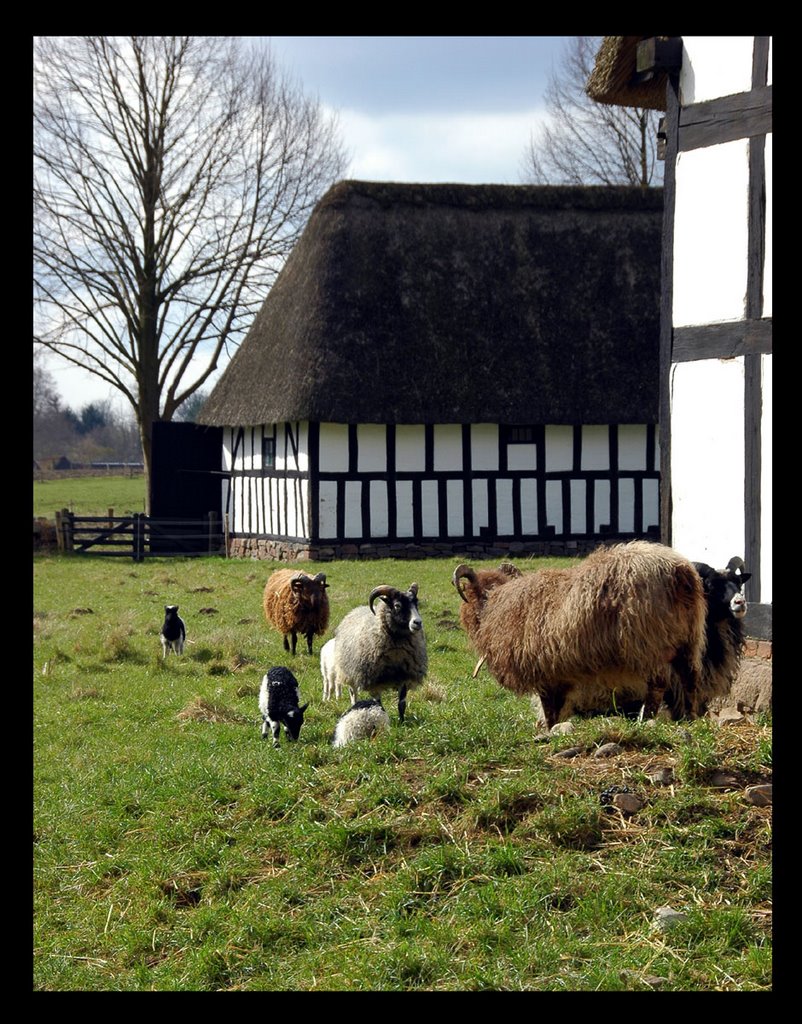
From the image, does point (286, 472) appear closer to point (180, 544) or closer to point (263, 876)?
point (180, 544)

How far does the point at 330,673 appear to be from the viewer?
10.1m

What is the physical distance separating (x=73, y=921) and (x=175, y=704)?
15.4 feet

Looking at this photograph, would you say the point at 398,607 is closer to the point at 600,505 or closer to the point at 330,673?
the point at 330,673

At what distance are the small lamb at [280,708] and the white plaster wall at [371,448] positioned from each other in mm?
15408

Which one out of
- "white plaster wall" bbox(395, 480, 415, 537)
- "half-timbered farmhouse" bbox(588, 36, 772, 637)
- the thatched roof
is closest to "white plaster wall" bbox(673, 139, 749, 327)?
"half-timbered farmhouse" bbox(588, 36, 772, 637)

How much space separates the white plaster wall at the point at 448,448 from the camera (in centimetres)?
2416

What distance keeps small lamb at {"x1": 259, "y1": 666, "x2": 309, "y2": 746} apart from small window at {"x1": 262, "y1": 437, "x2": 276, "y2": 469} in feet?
57.1

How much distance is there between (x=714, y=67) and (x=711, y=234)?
1.37 m

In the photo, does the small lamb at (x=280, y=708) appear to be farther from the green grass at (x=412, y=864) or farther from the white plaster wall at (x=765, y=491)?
the white plaster wall at (x=765, y=491)

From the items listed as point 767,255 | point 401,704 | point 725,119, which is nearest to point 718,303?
point 767,255

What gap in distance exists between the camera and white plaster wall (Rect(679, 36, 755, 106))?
352 inches

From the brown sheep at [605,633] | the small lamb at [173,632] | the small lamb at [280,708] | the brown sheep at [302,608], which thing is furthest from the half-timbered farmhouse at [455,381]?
the brown sheep at [605,633]

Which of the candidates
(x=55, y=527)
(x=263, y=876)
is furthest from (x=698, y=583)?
(x=55, y=527)

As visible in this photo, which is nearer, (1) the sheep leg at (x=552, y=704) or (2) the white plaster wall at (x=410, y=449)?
(1) the sheep leg at (x=552, y=704)
